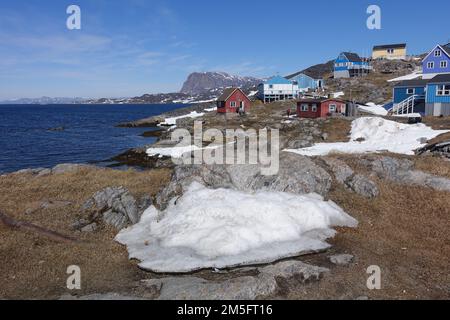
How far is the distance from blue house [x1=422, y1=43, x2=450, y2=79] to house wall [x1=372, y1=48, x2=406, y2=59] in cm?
6878

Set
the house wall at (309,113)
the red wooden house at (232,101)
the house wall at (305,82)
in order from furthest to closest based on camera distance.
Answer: the house wall at (305,82), the red wooden house at (232,101), the house wall at (309,113)

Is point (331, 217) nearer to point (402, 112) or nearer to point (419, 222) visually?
point (419, 222)

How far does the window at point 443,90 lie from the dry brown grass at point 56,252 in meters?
45.1

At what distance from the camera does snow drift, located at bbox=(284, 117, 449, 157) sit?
36.5m

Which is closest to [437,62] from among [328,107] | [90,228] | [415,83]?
[415,83]

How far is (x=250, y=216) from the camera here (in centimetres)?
1659

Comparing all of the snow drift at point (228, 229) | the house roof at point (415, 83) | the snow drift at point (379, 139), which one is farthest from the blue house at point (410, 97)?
the snow drift at point (228, 229)

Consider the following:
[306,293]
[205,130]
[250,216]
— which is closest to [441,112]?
[205,130]

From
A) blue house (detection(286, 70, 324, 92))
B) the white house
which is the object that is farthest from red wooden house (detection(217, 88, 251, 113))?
blue house (detection(286, 70, 324, 92))

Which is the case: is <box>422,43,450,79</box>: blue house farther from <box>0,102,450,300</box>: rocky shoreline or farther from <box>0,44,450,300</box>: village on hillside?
<box>0,102,450,300</box>: rocky shoreline

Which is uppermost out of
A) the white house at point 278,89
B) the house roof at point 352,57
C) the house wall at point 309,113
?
the house roof at point 352,57

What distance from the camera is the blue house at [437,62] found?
2788 inches
